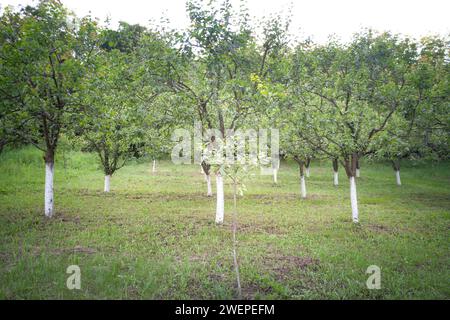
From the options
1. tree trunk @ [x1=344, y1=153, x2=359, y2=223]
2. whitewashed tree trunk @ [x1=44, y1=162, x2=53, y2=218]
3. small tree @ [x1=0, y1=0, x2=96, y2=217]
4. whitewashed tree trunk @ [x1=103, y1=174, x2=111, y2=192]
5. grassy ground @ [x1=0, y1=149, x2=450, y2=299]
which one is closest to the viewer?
grassy ground @ [x1=0, y1=149, x2=450, y2=299]

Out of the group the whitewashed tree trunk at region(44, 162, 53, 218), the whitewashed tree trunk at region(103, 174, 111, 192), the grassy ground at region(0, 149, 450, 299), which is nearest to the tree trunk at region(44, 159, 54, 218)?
the whitewashed tree trunk at region(44, 162, 53, 218)

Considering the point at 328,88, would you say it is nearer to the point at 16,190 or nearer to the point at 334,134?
the point at 334,134

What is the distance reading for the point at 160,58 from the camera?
45.9 feet

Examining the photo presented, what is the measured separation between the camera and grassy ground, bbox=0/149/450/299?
776 centimetres

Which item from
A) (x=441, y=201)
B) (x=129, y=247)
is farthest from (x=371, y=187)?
(x=129, y=247)

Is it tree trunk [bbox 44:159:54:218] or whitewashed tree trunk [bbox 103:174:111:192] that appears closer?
tree trunk [bbox 44:159:54:218]

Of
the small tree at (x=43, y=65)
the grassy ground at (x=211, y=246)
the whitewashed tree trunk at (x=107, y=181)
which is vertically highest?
the small tree at (x=43, y=65)

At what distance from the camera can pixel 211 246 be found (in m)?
11.1

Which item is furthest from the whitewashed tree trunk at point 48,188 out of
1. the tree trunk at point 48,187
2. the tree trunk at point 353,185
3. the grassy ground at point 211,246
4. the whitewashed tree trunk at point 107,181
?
the tree trunk at point 353,185

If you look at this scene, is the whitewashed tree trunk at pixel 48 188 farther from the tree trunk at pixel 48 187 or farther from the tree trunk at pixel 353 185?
the tree trunk at pixel 353 185

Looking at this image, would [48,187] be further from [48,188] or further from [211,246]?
[211,246]

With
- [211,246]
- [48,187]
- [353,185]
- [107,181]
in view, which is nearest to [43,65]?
[48,187]

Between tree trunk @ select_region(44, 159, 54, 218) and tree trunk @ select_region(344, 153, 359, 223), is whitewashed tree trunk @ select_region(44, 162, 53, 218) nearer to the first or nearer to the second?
tree trunk @ select_region(44, 159, 54, 218)

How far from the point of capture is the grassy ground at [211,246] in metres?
7.76
